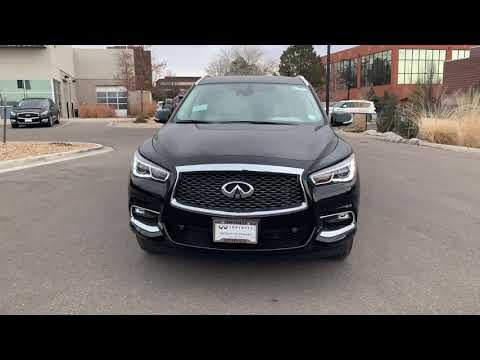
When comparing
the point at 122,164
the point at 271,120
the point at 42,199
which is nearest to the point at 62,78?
the point at 122,164

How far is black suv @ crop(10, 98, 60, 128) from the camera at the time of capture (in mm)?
22062

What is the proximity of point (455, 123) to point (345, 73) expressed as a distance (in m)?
56.3

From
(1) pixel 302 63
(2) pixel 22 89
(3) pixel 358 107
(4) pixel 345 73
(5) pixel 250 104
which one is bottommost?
(3) pixel 358 107

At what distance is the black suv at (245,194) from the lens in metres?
3.04

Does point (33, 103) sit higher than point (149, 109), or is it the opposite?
point (33, 103)

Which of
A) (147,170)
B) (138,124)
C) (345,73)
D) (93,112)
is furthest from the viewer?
(345,73)

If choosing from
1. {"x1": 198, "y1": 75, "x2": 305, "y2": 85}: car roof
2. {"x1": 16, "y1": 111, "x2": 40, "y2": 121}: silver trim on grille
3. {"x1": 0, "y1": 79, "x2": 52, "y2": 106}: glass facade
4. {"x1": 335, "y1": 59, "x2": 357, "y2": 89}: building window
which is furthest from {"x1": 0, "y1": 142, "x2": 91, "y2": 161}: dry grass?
{"x1": 335, "y1": 59, "x2": 357, "y2": 89}: building window

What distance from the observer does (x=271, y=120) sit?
4305mm

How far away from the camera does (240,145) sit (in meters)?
3.33

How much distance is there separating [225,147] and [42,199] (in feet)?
13.3

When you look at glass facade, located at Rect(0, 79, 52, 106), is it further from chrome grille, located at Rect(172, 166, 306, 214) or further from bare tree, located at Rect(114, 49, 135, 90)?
chrome grille, located at Rect(172, 166, 306, 214)

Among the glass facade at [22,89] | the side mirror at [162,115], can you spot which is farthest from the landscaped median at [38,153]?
the glass facade at [22,89]

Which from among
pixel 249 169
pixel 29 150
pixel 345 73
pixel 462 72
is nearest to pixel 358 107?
pixel 462 72

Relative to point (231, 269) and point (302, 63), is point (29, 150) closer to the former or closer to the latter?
point (231, 269)
